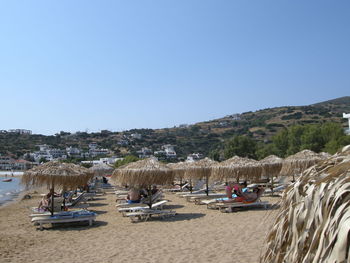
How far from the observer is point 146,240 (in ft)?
26.0

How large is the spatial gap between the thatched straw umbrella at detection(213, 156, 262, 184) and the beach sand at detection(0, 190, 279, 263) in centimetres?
296

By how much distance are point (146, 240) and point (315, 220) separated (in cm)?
623

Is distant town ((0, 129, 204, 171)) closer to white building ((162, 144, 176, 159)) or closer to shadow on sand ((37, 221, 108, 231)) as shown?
white building ((162, 144, 176, 159))

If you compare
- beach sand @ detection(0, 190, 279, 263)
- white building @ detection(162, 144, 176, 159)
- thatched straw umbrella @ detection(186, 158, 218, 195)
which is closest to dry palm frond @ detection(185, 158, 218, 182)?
thatched straw umbrella @ detection(186, 158, 218, 195)

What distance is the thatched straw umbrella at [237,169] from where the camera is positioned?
14247mm

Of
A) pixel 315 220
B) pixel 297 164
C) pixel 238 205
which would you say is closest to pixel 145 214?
pixel 238 205

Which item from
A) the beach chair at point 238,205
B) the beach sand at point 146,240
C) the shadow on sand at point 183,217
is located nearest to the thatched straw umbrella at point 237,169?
the beach chair at point 238,205

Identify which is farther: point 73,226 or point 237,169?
point 237,169

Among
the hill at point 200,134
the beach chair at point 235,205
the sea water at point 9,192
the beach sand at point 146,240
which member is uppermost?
the hill at point 200,134

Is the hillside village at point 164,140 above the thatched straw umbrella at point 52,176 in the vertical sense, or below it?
above

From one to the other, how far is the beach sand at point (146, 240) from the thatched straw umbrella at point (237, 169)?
9.72ft

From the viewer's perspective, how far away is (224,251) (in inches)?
262

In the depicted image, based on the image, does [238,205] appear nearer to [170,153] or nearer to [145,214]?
[145,214]

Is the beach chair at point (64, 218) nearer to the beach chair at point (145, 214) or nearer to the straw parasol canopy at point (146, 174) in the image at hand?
the beach chair at point (145, 214)
